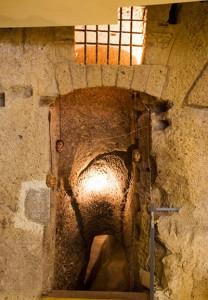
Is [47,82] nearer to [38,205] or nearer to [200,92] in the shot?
[38,205]

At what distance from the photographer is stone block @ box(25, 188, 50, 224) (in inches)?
130

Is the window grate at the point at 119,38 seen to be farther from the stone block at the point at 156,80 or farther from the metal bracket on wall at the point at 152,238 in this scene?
the metal bracket on wall at the point at 152,238

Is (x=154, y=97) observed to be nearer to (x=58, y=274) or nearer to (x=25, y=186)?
(x=25, y=186)

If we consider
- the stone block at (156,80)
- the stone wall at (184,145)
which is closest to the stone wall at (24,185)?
the stone block at (156,80)

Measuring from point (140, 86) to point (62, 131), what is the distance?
5.43 ft

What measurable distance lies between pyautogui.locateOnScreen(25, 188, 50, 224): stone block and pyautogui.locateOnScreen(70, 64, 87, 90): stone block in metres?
0.83

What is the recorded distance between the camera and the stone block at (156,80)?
129 inches

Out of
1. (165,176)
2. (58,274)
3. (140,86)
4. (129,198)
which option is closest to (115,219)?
(129,198)

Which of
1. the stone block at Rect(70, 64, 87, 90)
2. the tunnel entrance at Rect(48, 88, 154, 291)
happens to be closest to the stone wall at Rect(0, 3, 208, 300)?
the stone block at Rect(70, 64, 87, 90)

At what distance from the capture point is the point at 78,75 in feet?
10.7

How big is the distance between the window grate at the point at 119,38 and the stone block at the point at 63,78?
0.36 metres

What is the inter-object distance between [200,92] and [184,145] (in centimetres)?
41

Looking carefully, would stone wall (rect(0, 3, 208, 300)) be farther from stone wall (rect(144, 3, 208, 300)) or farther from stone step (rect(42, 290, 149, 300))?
stone step (rect(42, 290, 149, 300))

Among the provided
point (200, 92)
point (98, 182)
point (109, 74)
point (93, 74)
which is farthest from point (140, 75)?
point (98, 182)
